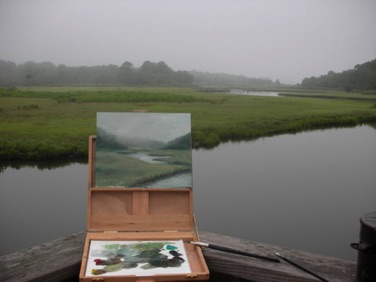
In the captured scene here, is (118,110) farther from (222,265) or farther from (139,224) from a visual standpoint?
(222,265)

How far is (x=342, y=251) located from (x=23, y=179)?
12.3ft

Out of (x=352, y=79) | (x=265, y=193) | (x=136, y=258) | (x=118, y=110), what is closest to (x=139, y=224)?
(x=136, y=258)

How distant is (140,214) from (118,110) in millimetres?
3235

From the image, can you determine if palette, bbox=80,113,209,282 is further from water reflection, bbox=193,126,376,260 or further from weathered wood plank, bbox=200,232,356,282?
water reflection, bbox=193,126,376,260

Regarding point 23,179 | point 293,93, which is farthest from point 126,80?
point 293,93

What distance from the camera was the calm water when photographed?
15.6 feet

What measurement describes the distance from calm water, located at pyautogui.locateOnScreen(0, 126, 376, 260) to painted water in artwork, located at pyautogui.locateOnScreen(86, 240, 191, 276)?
2917 millimetres

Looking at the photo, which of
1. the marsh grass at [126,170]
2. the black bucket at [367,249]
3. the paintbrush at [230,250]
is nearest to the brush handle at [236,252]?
the paintbrush at [230,250]

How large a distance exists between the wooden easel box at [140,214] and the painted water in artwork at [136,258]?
34 millimetres

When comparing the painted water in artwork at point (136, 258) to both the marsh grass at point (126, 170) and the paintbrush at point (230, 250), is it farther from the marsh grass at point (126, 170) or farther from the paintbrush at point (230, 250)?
the marsh grass at point (126, 170)

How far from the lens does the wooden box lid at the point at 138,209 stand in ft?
4.76

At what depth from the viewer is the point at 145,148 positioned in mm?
1580

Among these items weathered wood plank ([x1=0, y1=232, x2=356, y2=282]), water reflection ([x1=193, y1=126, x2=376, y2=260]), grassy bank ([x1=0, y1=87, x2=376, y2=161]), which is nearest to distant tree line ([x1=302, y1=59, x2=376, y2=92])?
grassy bank ([x1=0, y1=87, x2=376, y2=161])

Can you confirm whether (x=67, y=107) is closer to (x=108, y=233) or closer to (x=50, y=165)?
(x=50, y=165)
